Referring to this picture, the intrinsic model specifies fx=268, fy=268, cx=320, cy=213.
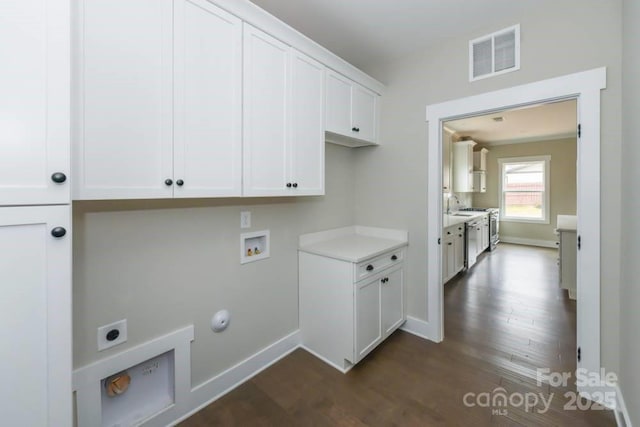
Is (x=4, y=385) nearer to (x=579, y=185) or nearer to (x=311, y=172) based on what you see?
(x=311, y=172)

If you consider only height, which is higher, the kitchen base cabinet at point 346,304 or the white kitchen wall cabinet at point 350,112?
the white kitchen wall cabinet at point 350,112

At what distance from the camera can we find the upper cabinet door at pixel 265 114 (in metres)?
1.57

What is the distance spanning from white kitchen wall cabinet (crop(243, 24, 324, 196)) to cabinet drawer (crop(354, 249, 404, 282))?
0.66m

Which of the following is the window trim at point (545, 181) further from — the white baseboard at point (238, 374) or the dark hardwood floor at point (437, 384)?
the white baseboard at point (238, 374)

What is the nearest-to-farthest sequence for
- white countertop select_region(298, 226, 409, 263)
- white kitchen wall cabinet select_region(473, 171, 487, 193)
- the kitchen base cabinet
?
the kitchen base cabinet → white countertop select_region(298, 226, 409, 263) → white kitchen wall cabinet select_region(473, 171, 487, 193)

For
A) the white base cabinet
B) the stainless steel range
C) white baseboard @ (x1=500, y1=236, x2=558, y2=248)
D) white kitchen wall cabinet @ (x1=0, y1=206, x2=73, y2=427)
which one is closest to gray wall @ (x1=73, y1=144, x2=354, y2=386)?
white kitchen wall cabinet @ (x1=0, y1=206, x2=73, y2=427)

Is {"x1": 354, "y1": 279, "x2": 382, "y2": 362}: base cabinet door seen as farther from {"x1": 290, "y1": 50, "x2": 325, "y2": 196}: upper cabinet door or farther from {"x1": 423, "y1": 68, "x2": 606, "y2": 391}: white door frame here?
{"x1": 423, "y1": 68, "x2": 606, "y2": 391}: white door frame

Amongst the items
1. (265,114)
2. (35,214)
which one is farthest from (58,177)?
(265,114)

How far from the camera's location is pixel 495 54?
2.07 m

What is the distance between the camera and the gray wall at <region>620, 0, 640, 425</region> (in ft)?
4.26

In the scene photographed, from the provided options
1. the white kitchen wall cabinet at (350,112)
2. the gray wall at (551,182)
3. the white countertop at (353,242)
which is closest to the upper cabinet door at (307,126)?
the white kitchen wall cabinet at (350,112)

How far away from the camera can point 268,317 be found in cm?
210

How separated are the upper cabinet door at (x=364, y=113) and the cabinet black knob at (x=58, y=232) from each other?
6.52 ft

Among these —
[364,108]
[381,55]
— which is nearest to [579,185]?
[364,108]
